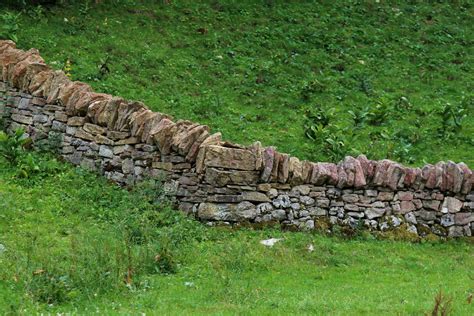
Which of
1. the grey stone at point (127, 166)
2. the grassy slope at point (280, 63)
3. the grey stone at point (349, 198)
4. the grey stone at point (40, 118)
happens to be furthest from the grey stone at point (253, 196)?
the grey stone at point (40, 118)

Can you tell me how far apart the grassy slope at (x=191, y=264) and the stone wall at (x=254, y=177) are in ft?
1.29

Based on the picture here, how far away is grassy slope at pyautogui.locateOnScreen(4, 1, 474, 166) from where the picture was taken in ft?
57.4

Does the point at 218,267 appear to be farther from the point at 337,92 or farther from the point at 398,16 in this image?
the point at 398,16

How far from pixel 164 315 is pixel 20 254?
278 cm

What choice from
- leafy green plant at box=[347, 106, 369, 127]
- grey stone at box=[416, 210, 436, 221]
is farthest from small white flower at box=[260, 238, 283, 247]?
leafy green plant at box=[347, 106, 369, 127]

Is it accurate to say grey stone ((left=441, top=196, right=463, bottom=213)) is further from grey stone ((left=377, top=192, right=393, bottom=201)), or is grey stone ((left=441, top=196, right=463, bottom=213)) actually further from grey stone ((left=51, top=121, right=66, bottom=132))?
grey stone ((left=51, top=121, right=66, bottom=132))

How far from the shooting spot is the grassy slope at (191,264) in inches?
343

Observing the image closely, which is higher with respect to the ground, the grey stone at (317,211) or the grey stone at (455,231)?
the grey stone at (317,211)

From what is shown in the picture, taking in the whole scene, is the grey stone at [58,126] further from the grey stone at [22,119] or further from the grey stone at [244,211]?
the grey stone at [244,211]

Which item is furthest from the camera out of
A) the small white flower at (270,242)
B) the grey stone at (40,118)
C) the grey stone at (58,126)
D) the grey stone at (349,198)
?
the grey stone at (40,118)

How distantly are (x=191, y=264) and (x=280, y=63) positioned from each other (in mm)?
11838

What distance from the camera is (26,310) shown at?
26.3 feet

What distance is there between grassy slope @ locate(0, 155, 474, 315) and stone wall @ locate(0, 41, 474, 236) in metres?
0.39

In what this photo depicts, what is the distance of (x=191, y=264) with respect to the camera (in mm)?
10617
